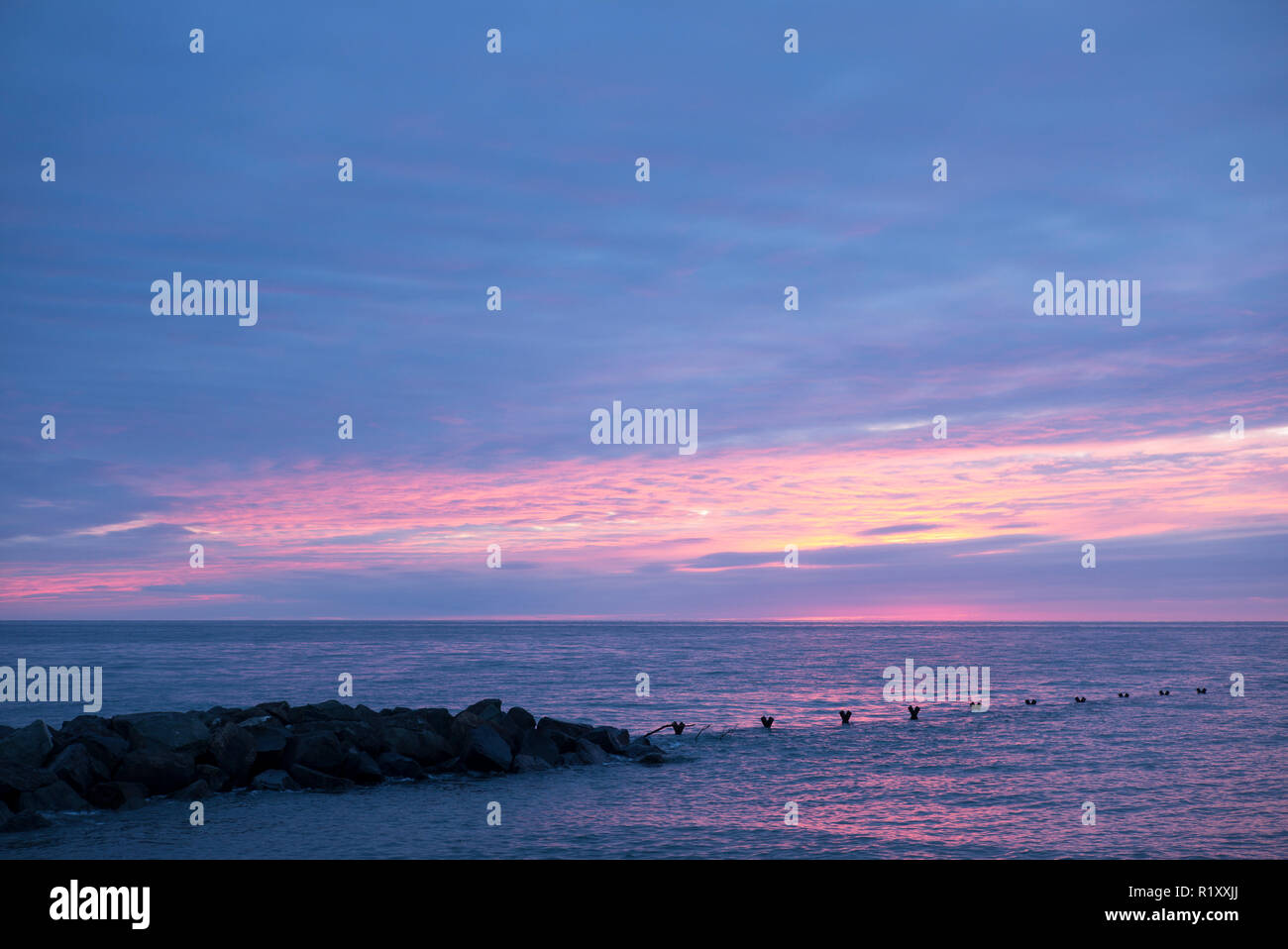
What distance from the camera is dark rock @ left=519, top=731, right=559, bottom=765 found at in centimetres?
2849

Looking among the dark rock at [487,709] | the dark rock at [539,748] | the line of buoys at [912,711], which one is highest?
the dark rock at [487,709]

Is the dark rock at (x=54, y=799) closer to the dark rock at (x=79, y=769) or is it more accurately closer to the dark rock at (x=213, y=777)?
the dark rock at (x=79, y=769)

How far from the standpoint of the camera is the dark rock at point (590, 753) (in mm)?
29109

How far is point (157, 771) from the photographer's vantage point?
22.8 m

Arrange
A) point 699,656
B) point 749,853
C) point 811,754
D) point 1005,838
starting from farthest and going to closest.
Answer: point 699,656 < point 811,754 < point 1005,838 < point 749,853

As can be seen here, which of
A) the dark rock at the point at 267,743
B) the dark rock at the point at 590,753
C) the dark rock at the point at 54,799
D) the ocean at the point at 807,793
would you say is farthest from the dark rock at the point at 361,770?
the dark rock at the point at 590,753

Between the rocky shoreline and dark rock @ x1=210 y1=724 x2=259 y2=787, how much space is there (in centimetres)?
3

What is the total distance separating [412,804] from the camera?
891 inches

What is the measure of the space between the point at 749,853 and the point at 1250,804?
13.7 meters

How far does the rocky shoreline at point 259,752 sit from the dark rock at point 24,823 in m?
0.02

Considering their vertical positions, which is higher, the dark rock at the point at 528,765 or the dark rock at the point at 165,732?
the dark rock at the point at 165,732

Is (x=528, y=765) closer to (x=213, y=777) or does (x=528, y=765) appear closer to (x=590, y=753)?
(x=590, y=753)
